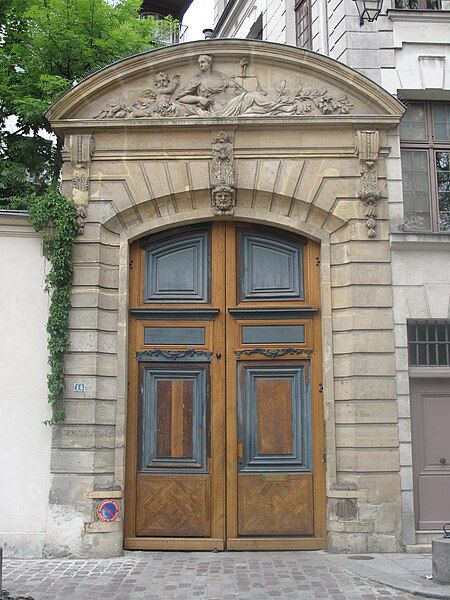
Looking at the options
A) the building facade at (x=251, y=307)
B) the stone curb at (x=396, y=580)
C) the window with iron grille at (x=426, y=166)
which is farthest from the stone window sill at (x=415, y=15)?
the stone curb at (x=396, y=580)

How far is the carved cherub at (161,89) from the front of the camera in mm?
8984

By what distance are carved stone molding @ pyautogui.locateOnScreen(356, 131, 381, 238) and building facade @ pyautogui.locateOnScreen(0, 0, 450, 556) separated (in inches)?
1.1

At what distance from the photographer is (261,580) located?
7004 millimetres

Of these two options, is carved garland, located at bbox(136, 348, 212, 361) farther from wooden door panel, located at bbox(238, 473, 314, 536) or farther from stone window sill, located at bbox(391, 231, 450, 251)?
stone window sill, located at bbox(391, 231, 450, 251)

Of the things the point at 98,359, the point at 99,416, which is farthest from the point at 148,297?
the point at 99,416

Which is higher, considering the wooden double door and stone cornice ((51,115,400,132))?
stone cornice ((51,115,400,132))

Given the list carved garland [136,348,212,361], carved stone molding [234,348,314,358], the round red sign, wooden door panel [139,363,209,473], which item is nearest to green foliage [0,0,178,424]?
carved garland [136,348,212,361]

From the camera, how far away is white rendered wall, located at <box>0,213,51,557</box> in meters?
8.09

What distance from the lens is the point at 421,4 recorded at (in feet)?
→ 32.0

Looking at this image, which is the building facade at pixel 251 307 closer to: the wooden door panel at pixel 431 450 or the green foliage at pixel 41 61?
the wooden door panel at pixel 431 450

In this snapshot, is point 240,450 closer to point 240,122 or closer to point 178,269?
point 178,269

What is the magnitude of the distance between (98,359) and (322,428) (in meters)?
2.93

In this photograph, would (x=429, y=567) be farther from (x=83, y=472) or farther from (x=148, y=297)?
(x=148, y=297)

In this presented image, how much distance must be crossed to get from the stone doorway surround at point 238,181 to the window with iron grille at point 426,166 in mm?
559
